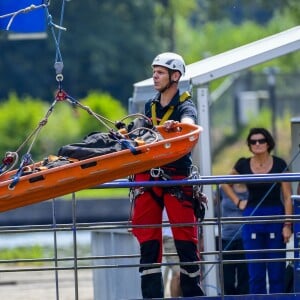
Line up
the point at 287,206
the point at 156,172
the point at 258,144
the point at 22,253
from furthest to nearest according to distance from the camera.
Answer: the point at 22,253 < the point at 258,144 < the point at 287,206 < the point at 156,172

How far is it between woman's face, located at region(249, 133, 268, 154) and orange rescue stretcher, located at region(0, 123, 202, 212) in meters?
2.54

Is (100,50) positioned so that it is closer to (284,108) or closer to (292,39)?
(284,108)

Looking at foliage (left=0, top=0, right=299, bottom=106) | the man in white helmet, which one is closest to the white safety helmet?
the man in white helmet

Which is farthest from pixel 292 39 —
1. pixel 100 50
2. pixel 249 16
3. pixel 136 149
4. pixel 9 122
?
pixel 249 16

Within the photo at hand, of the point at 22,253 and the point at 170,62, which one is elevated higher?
the point at 22,253

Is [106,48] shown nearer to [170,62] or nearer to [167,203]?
[170,62]

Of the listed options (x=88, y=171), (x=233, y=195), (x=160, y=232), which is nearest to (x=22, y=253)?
(x=233, y=195)

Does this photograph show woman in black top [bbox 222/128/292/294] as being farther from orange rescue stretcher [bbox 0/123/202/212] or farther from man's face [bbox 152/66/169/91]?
orange rescue stretcher [bbox 0/123/202/212]

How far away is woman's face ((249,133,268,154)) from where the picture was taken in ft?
40.7

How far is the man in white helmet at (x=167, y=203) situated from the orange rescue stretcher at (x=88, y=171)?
65 cm

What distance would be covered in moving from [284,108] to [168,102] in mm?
46735

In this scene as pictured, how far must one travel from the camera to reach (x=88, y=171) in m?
9.87

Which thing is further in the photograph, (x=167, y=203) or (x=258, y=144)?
(x=258, y=144)

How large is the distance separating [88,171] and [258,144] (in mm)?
2928
